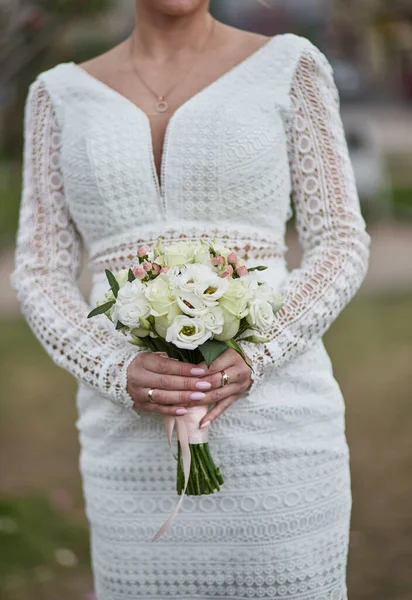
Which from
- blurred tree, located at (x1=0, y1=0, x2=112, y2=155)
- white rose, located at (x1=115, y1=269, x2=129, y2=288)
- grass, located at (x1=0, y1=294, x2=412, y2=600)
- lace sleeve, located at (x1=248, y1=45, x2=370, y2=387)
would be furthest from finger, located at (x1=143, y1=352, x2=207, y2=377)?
grass, located at (x1=0, y1=294, x2=412, y2=600)

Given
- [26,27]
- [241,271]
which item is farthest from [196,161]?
[26,27]

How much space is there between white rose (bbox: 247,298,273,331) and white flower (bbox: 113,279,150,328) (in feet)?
0.80

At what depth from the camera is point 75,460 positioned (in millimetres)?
7684

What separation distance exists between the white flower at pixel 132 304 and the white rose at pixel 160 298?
19 mm

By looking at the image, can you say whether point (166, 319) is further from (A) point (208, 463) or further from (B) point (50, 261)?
(B) point (50, 261)

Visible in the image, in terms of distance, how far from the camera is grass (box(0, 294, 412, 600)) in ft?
18.0

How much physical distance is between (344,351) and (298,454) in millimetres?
6990

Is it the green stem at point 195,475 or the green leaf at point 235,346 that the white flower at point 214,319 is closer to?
the green leaf at point 235,346

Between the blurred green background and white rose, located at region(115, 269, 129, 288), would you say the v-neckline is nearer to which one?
the blurred green background

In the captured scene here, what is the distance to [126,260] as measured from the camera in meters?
3.09

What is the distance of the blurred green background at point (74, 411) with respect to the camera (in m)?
5.42

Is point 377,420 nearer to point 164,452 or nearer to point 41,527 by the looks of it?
point 41,527

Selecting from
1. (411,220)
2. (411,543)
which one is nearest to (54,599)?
(411,543)

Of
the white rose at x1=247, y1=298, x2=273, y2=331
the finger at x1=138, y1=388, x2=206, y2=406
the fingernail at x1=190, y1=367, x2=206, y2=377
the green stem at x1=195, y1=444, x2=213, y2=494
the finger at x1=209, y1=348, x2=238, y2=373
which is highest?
the white rose at x1=247, y1=298, x2=273, y2=331
